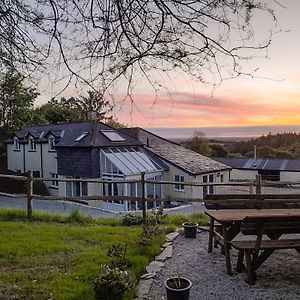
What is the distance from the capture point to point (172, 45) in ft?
6.82

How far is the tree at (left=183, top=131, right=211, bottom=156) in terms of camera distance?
28786mm

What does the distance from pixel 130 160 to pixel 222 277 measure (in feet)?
55.5

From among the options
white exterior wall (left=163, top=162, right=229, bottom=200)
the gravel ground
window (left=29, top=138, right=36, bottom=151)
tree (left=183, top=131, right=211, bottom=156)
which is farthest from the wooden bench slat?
tree (left=183, top=131, right=211, bottom=156)

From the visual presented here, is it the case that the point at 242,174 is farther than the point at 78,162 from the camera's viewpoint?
Yes

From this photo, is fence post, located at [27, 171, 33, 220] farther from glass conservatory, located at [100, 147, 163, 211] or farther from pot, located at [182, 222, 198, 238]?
glass conservatory, located at [100, 147, 163, 211]

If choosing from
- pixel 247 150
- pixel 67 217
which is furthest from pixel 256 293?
pixel 247 150

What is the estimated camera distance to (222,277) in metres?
4.39

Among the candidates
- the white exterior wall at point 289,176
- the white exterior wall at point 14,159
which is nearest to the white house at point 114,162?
the white exterior wall at point 14,159

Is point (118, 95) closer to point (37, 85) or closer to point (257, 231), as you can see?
point (37, 85)

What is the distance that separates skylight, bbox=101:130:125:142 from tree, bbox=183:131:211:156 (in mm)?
7412

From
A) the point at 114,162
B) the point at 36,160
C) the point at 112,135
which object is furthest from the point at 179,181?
the point at 36,160

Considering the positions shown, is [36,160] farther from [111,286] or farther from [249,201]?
[111,286]

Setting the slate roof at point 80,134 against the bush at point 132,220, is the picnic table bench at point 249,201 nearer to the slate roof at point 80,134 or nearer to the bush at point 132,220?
the bush at point 132,220

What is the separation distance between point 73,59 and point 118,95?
1.04 ft
